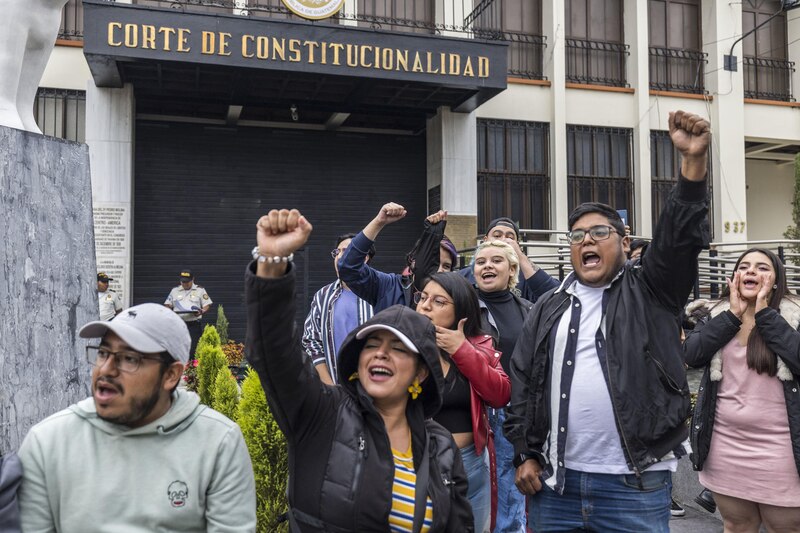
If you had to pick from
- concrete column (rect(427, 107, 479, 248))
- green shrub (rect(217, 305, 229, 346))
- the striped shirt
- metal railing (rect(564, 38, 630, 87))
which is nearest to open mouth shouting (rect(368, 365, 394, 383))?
the striped shirt

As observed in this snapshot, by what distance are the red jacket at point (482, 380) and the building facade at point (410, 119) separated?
947 centimetres

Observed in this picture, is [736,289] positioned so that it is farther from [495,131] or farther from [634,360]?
[495,131]

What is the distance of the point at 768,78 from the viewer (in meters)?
17.7

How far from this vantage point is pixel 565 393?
310cm

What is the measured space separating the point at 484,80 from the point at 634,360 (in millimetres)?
10790

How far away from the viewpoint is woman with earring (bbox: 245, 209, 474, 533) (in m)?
2.22

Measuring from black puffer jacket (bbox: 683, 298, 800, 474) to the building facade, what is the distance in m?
9.35

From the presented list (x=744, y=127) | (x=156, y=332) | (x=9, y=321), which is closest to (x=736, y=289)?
(x=156, y=332)

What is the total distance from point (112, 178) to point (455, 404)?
1091 centimetres

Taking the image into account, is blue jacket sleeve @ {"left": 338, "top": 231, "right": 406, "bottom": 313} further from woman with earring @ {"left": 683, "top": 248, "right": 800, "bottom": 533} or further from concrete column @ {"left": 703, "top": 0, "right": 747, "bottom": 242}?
concrete column @ {"left": 703, "top": 0, "right": 747, "bottom": 242}

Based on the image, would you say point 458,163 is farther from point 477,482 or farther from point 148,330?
point 148,330

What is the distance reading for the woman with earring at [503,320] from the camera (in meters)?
4.34

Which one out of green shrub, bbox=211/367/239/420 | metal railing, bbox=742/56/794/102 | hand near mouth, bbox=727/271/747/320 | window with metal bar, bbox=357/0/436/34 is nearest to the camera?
hand near mouth, bbox=727/271/747/320

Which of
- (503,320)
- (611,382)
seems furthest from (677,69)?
(611,382)
